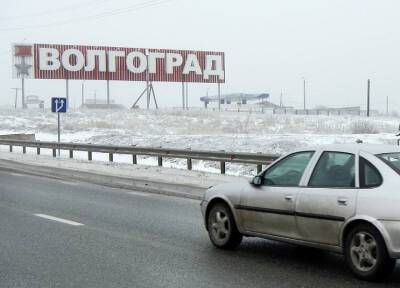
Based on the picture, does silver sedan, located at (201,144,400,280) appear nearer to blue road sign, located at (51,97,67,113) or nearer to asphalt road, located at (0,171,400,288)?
asphalt road, located at (0,171,400,288)

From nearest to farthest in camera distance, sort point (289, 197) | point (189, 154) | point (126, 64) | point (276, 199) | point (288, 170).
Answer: point (289, 197) → point (276, 199) → point (288, 170) → point (189, 154) → point (126, 64)

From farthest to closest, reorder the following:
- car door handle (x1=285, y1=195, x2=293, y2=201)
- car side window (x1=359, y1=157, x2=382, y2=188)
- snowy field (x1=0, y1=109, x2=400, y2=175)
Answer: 1. snowy field (x1=0, y1=109, x2=400, y2=175)
2. car door handle (x1=285, y1=195, x2=293, y2=201)
3. car side window (x1=359, y1=157, x2=382, y2=188)

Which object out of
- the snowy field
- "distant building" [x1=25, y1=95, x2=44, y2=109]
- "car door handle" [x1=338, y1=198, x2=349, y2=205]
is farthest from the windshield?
"distant building" [x1=25, y1=95, x2=44, y2=109]

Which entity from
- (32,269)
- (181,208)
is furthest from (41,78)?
(32,269)

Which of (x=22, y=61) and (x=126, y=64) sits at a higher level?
(x=22, y=61)

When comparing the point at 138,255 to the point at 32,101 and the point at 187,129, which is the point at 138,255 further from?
the point at 32,101

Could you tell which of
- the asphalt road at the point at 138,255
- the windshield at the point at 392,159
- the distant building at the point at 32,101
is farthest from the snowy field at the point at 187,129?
the distant building at the point at 32,101

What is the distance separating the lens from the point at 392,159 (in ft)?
22.2

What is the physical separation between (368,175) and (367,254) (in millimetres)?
788

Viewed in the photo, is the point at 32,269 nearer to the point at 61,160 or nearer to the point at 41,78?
the point at 61,160

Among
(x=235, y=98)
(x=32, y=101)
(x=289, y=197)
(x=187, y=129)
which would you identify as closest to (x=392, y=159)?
(x=289, y=197)

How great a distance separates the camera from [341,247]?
22.1ft

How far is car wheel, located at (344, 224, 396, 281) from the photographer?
633 centimetres

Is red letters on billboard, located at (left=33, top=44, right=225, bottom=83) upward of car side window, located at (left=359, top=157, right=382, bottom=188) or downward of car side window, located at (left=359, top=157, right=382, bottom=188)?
upward
